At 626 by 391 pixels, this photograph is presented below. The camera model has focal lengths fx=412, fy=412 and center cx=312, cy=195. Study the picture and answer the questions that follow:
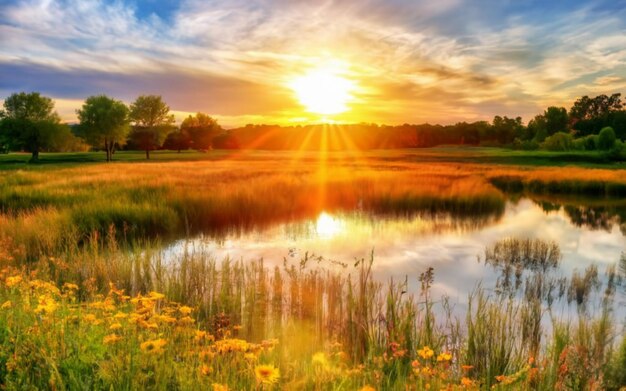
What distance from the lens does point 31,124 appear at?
6556 centimetres

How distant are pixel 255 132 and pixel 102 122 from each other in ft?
184

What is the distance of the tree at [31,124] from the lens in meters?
65.0

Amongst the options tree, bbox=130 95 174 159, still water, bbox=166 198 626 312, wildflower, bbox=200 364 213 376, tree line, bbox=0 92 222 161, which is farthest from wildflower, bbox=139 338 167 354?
tree, bbox=130 95 174 159

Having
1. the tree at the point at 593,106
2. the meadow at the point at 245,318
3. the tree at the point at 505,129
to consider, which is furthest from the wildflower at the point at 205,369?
the tree at the point at 593,106

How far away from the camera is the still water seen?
35.9 feet

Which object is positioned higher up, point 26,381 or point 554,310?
point 26,381

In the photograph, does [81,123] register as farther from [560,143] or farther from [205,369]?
[560,143]

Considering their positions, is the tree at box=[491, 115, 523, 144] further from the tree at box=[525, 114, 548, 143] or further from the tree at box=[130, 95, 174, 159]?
the tree at box=[130, 95, 174, 159]

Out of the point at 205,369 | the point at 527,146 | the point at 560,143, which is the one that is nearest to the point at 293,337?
the point at 205,369

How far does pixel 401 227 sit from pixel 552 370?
12.4m

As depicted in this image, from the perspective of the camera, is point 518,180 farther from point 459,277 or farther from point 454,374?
point 454,374

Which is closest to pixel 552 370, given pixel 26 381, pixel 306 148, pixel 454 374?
pixel 454 374

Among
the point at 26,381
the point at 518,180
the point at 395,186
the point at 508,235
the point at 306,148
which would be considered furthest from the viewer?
the point at 306,148

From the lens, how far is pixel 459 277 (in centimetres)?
1045
